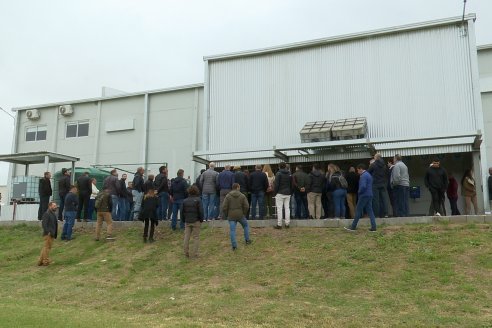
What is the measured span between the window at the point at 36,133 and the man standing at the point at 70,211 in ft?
47.9

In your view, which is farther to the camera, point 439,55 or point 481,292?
point 439,55

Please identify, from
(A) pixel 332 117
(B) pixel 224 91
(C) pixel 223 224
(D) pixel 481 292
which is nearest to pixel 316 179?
(C) pixel 223 224

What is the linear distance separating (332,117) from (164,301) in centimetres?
1112

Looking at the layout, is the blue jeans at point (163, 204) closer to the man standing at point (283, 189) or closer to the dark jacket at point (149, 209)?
the dark jacket at point (149, 209)

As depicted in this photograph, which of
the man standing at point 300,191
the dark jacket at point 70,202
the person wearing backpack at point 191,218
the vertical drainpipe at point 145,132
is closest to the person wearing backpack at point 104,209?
the dark jacket at point 70,202

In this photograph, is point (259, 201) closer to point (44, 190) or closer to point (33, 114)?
point (44, 190)

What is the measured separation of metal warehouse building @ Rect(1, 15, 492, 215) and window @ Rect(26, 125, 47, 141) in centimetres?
1267

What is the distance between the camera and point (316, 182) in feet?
47.0

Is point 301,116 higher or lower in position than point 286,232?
higher

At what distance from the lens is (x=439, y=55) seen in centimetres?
1750

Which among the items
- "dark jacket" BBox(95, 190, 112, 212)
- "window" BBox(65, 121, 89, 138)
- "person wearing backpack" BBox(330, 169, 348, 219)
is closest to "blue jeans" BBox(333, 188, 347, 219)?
"person wearing backpack" BBox(330, 169, 348, 219)

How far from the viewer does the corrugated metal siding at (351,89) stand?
679 inches

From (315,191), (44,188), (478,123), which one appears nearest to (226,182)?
(315,191)

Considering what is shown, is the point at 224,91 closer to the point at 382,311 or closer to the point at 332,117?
the point at 332,117
